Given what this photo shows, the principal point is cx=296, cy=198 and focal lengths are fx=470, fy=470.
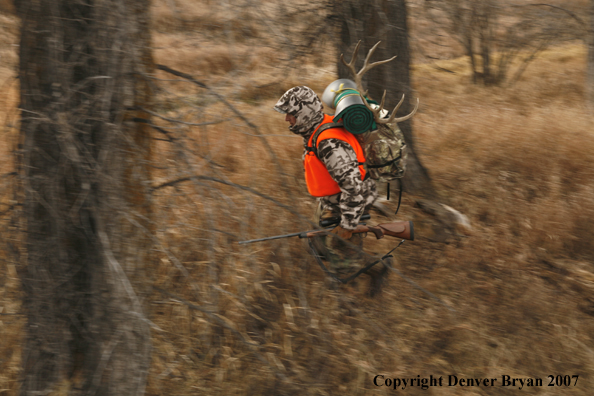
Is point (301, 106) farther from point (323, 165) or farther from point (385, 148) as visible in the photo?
point (385, 148)

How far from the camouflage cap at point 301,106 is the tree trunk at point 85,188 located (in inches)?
42.1

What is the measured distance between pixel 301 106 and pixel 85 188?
5.86 ft

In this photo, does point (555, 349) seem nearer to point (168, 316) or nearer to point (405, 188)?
point (405, 188)

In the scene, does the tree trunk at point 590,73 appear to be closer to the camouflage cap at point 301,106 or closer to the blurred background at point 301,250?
the blurred background at point 301,250

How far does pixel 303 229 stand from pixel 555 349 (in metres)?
2.53

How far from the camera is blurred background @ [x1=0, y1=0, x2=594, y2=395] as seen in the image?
2969 millimetres

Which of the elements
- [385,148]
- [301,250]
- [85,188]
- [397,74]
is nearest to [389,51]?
[397,74]

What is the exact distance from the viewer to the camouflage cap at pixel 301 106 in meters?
3.66

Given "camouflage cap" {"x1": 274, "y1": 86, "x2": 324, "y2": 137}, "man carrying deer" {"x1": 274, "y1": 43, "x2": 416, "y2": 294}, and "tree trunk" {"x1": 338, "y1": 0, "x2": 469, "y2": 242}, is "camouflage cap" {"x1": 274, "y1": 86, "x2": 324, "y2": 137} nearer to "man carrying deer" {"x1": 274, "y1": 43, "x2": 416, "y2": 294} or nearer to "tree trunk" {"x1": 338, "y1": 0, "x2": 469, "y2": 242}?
"man carrying deer" {"x1": 274, "y1": 43, "x2": 416, "y2": 294}

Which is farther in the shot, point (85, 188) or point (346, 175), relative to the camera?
point (346, 175)

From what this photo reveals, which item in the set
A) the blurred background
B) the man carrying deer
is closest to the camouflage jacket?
the man carrying deer

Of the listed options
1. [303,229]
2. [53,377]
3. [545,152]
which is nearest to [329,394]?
[303,229]

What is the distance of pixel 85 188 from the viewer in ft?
8.22

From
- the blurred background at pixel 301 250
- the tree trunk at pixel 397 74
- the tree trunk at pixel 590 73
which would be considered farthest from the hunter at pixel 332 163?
the tree trunk at pixel 590 73
